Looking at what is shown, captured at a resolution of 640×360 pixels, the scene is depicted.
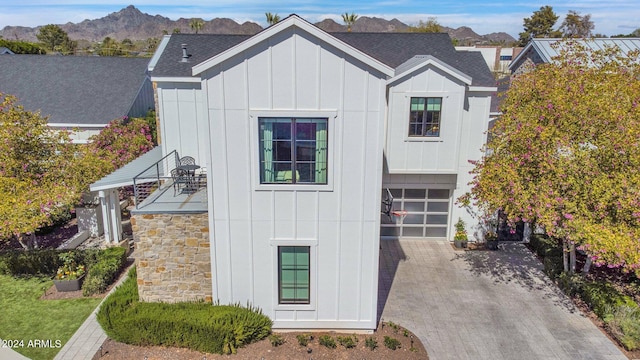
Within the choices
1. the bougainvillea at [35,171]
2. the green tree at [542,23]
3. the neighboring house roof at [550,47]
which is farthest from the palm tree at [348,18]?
the bougainvillea at [35,171]

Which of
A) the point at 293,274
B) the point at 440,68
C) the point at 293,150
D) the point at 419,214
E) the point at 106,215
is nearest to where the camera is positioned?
the point at 293,150

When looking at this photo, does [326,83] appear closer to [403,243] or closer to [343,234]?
[343,234]

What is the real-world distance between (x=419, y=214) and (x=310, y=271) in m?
8.05

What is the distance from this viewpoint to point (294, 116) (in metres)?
9.21

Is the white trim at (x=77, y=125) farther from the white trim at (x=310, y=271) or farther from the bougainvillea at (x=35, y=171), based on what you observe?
the white trim at (x=310, y=271)

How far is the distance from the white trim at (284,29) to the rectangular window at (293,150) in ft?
4.94

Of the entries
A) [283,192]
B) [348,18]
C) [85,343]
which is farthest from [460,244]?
[348,18]

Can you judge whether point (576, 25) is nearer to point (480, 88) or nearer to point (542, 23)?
point (542, 23)

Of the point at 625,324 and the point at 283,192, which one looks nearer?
the point at 283,192

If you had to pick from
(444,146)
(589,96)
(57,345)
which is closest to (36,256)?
(57,345)

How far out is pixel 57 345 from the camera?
10258 mm

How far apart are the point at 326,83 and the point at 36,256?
11087 millimetres

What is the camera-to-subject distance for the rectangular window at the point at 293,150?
30.5 ft

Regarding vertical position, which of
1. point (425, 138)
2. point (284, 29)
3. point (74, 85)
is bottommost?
point (425, 138)
